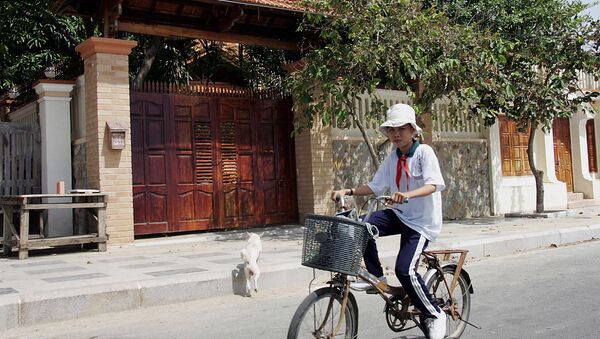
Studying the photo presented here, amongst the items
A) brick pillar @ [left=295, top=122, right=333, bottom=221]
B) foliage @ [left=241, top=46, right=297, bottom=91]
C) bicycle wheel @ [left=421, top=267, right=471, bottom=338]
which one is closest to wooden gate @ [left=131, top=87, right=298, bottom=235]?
brick pillar @ [left=295, top=122, right=333, bottom=221]

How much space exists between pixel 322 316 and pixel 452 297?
1.30 meters

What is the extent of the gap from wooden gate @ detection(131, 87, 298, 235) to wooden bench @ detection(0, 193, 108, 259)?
1.28 metres

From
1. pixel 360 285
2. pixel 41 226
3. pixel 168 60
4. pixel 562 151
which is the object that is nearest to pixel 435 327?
pixel 360 285

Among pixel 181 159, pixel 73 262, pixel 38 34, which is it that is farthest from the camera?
pixel 38 34

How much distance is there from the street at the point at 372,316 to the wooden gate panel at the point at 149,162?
405 cm

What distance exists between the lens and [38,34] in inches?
543

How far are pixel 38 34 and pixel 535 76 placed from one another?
11.4 m

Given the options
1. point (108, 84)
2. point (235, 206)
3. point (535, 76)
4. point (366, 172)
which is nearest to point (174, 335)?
point (108, 84)

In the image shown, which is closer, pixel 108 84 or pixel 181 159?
pixel 108 84

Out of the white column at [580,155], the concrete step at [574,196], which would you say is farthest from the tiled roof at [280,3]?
the white column at [580,155]

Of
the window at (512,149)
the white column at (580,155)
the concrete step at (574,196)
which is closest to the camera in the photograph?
the window at (512,149)

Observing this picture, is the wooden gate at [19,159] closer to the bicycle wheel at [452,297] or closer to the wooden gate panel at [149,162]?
the wooden gate panel at [149,162]

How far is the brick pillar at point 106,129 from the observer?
30.8 feet

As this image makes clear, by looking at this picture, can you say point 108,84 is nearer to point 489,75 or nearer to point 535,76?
point 489,75
